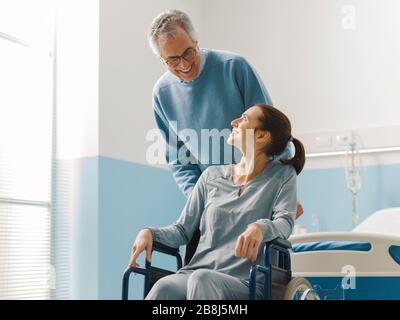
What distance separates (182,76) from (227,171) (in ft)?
1.25

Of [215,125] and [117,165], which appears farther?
[117,165]

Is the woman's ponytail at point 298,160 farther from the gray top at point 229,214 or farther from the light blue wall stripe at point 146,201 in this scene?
the light blue wall stripe at point 146,201

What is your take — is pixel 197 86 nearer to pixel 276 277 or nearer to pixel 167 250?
pixel 167 250

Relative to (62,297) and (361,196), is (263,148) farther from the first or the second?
(62,297)

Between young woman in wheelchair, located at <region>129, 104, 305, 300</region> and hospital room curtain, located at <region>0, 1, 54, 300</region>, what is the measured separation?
1051 mm

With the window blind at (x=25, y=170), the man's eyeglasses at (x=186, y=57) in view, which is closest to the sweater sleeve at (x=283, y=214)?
the man's eyeglasses at (x=186, y=57)

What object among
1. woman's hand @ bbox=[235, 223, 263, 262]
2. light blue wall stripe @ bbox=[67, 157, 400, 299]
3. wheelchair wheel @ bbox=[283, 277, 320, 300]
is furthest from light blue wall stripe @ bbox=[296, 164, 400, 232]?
woman's hand @ bbox=[235, 223, 263, 262]

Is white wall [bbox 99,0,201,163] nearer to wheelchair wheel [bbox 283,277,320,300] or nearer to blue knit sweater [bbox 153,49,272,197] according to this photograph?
blue knit sweater [bbox 153,49,272,197]

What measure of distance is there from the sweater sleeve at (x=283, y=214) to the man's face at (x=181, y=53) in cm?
51

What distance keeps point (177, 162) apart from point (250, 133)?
15.5 inches

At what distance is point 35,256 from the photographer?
3127 millimetres

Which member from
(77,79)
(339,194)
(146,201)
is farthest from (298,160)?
(77,79)

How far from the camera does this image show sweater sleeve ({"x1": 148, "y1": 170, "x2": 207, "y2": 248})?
2.22m
